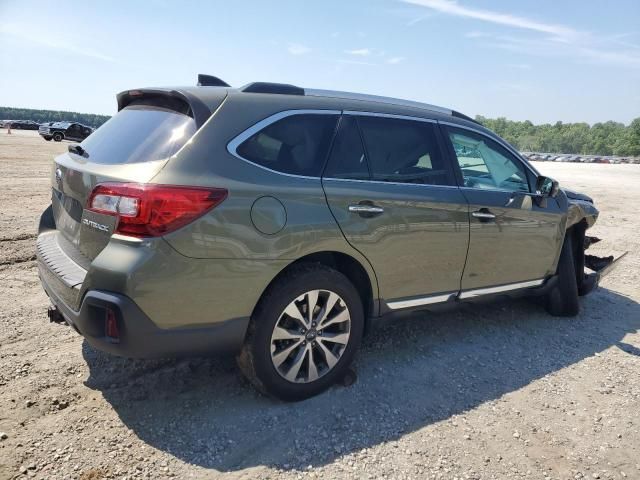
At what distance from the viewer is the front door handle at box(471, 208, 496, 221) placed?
3.84 metres

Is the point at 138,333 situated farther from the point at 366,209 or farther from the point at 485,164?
the point at 485,164

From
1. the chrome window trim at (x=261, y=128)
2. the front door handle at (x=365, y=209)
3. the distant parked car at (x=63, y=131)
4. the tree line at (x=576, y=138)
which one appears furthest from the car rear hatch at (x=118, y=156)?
the tree line at (x=576, y=138)

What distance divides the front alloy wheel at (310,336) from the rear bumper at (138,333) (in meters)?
0.29

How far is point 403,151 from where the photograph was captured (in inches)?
140

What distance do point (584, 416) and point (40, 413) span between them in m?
3.38

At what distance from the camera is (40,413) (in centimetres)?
284

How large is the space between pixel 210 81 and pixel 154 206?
127cm

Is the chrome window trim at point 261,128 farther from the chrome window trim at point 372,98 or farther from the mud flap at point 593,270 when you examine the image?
the mud flap at point 593,270

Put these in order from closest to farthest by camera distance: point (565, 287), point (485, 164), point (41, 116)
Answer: point (485, 164) < point (565, 287) < point (41, 116)

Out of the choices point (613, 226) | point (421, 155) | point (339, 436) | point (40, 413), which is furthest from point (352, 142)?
point (613, 226)

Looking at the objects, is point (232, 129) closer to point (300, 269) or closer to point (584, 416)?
point (300, 269)

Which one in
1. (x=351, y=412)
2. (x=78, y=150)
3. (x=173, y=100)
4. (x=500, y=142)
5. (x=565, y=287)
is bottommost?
(x=351, y=412)

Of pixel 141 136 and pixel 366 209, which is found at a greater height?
pixel 141 136

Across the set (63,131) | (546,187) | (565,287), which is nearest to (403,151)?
(546,187)
